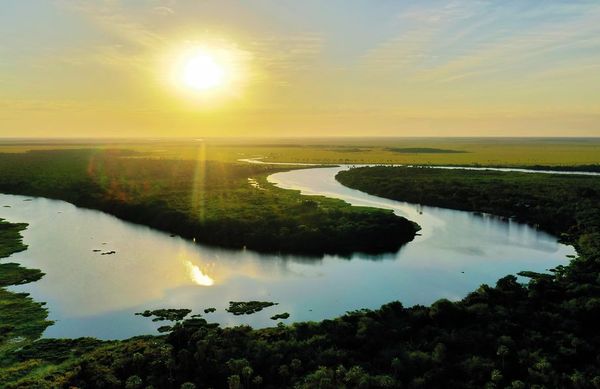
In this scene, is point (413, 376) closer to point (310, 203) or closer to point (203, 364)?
point (203, 364)

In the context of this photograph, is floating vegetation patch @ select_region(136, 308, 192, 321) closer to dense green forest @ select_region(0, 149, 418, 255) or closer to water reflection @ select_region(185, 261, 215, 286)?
water reflection @ select_region(185, 261, 215, 286)

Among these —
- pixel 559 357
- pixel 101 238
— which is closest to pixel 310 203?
Answer: pixel 101 238

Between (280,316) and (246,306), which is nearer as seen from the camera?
(280,316)

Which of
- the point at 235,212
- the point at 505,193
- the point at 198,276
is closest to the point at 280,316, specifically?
the point at 198,276

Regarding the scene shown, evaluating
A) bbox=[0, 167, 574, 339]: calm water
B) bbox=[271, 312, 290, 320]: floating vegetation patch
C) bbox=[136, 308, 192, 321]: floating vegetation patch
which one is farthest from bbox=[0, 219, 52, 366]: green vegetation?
bbox=[271, 312, 290, 320]: floating vegetation patch

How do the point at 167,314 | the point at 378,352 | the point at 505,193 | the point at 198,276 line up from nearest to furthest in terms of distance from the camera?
1. the point at 378,352
2. the point at 167,314
3. the point at 198,276
4. the point at 505,193

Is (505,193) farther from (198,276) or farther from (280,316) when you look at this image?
(280,316)
